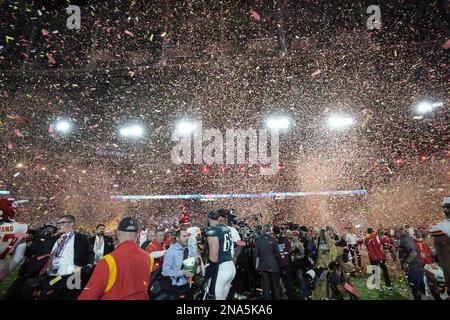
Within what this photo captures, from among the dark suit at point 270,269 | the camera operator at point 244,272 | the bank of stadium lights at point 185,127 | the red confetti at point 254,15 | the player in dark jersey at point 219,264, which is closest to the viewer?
the player in dark jersey at point 219,264

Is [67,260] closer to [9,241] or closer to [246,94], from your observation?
[9,241]

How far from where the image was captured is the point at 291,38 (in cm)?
2069

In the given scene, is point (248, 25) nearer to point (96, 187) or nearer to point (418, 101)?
point (418, 101)

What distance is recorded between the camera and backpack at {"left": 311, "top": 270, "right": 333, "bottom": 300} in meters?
5.25

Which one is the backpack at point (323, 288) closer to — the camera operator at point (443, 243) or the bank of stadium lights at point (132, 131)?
the camera operator at point (443, 243)

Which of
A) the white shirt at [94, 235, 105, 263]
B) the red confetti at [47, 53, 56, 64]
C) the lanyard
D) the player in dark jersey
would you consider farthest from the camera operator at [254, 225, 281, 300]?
the red confetti at [47, 53, 56, 64]

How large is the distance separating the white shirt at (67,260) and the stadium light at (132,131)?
965 inches

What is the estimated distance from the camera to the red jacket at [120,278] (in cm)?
255

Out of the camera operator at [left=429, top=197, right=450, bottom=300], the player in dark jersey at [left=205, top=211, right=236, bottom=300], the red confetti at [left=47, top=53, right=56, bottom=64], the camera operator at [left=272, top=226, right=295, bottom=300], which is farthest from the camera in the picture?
the red confetti at [left=47, top=53, right=56, bottom=64]

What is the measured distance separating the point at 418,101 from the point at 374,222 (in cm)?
1098

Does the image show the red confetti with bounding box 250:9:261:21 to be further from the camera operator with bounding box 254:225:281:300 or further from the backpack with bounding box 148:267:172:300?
the backpack with bounding box 148:267:172:300

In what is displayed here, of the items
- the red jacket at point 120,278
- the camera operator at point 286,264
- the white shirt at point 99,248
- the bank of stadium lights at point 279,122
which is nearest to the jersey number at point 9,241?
the red jacket at point 120,278
